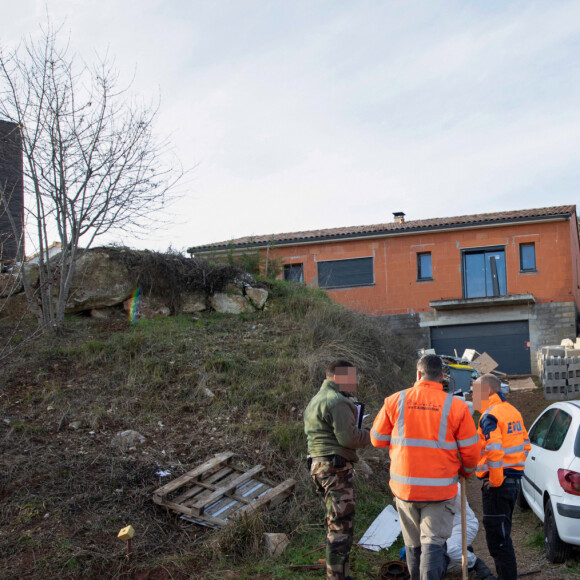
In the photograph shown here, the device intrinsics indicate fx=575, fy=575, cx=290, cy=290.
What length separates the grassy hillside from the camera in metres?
5.41

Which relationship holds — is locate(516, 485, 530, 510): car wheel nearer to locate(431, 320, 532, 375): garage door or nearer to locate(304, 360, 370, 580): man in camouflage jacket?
locate(304, 360, 370, 580): man in camouflage jacket

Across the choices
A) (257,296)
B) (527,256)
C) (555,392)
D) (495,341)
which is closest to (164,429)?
(257,296)

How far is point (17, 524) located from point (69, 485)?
763 mm

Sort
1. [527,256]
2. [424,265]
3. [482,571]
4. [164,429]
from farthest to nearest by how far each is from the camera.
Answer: [424,265], [527,256], [164,429], [482,571]

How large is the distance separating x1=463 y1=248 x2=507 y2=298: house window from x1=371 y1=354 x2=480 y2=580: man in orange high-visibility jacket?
19.1 m

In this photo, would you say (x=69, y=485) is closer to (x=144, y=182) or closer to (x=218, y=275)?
(x=144, y=182)

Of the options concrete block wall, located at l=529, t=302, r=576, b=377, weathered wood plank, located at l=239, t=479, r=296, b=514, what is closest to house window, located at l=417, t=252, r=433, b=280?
concrete block wall, located at l=529, t=302, r=576, b=377

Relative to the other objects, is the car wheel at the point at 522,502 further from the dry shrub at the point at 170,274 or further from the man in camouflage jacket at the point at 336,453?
the dry shrub at the point at 170,274

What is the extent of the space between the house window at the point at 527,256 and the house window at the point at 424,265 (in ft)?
11.2

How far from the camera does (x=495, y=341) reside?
70.7 ft

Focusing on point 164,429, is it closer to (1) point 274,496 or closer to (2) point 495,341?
(1) point 274,496

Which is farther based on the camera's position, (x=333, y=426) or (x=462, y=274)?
(x=462, y=274)

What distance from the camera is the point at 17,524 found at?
559 centimetres

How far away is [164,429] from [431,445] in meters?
5.09
